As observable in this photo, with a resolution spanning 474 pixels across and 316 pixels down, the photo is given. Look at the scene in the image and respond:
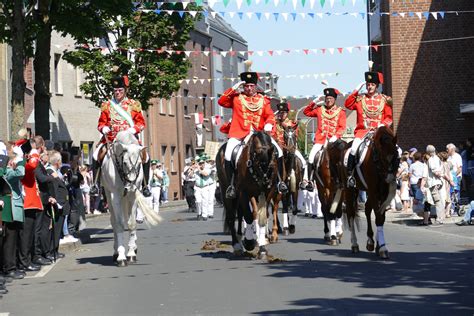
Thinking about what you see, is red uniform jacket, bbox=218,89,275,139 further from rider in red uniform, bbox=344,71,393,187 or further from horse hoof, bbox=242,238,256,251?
horse hoof, bbox=242,238,256,251

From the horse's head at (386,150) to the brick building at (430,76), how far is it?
2587cm

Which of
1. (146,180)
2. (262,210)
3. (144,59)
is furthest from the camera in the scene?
(144,59)

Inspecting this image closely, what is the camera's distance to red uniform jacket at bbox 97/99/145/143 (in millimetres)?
16625

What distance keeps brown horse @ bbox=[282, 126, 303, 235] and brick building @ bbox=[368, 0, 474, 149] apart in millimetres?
20365

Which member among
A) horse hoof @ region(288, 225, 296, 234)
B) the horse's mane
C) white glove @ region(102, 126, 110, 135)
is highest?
white glove @ region(102, 126, 110, 135)

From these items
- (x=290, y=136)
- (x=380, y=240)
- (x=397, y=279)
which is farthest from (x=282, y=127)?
(x=397, y=279)

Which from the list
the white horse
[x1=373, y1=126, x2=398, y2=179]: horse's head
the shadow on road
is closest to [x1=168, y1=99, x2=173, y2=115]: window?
the shadow on road

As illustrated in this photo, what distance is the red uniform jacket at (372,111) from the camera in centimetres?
1688

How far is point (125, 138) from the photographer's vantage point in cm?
1592

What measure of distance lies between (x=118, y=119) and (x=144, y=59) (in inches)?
1032

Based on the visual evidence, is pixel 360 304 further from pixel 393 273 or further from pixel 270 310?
pixel 393 273

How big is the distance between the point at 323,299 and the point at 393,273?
2519 mm

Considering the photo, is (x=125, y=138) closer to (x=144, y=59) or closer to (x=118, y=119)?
(x=118, y=119)

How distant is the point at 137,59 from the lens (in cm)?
4316
